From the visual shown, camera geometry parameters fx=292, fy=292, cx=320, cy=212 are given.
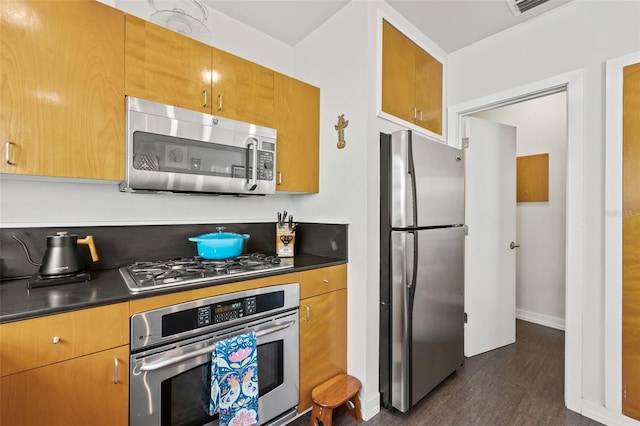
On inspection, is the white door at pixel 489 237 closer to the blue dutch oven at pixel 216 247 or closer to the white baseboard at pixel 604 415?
the white baseboard at pixel 604 415

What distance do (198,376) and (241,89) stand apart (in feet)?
5.28

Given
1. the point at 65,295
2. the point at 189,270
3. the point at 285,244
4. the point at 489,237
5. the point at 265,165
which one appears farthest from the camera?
the point at 489,237

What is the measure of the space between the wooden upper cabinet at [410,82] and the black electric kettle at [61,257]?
1941 mm

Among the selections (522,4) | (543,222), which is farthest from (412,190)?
(543,222)

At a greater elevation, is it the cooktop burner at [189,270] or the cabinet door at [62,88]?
the cabinet door at [62,88]

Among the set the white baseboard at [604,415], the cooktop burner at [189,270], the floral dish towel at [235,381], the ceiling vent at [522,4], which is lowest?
the white baseboard at [604,415]

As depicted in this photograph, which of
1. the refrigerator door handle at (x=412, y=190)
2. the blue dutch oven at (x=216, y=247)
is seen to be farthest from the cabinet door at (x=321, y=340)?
the refrigerator door handle at (x=412, y=190)

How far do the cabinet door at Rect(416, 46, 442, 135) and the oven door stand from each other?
1844 mm

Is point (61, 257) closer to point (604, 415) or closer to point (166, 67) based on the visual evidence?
point (166, 67)

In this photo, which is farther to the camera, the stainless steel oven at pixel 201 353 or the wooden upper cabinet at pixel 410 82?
the wooden upper cabinet at pixel 410 82

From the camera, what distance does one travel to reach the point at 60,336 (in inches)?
40.9

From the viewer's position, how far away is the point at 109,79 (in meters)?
1.41

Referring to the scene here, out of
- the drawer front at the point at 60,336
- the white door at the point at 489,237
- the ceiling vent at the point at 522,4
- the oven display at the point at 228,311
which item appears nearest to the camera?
the drawer front at the point at 60,336

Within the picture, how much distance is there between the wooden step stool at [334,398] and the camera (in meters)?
1.64
